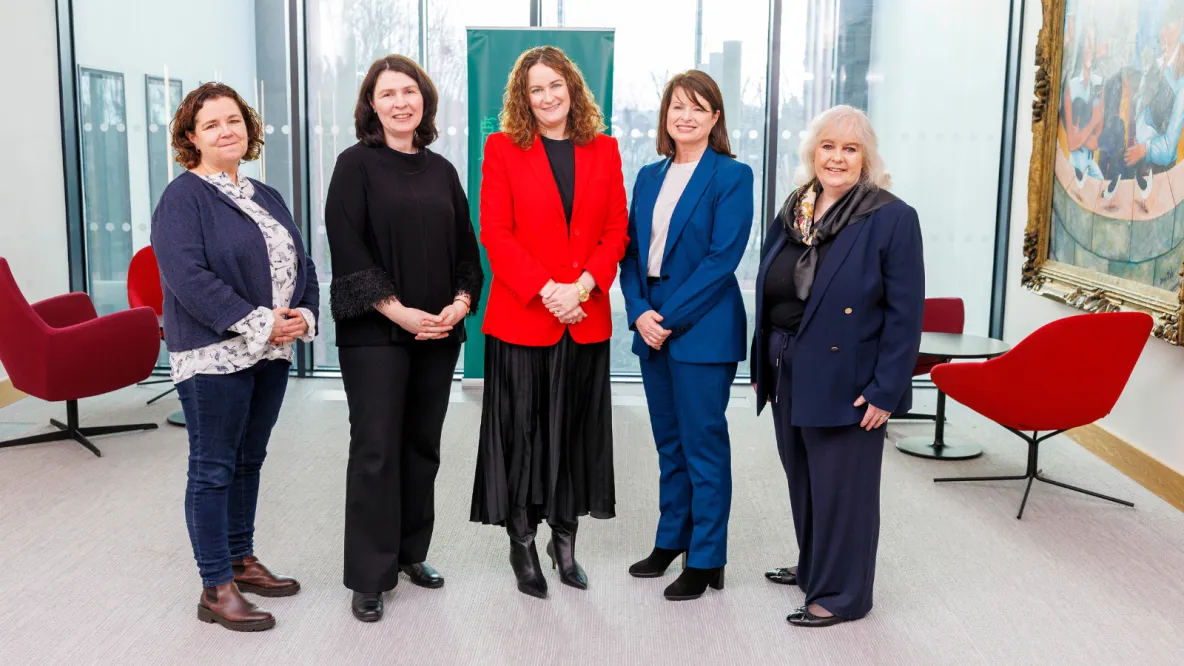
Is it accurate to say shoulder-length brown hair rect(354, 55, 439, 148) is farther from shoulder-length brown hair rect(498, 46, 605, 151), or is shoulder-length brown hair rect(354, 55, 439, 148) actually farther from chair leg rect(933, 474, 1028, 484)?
chair leg rect(933, 474, 1028, 484)

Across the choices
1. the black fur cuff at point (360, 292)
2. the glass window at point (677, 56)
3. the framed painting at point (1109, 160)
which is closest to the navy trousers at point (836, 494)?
the black fur cuff at point (360, 292)

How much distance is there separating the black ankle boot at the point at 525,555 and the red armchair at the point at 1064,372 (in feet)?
7.05

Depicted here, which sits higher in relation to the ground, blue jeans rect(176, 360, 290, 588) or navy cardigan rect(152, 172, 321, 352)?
navy cardigan rect(152, 172, 321, 352)

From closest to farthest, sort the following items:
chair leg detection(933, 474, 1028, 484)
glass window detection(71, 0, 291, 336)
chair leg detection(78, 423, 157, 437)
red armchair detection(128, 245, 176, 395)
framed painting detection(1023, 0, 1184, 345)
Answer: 1. framed painting detection(1023, 0, 1184, 345)
2. chair leg detection(933, 474, 1028, 484)
3. chair leg detection(78, 423, 157, 437)
4. red armchair detection(128, 245, 176, 395)
5. glass window detection(71, 0, 291, 336)

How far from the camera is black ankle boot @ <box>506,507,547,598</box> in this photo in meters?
3.30

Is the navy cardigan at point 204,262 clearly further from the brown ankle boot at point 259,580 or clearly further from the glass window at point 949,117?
the glass window at point 949,117

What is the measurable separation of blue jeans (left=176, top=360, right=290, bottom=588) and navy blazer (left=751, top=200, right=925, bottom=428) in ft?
5.30

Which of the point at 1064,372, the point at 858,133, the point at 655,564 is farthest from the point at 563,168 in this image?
the point at 1064,372

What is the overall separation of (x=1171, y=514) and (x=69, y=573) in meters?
4.39

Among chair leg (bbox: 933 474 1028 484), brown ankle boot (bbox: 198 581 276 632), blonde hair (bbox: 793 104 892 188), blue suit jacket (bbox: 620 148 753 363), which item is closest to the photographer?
blonde hair (bbox: 793 104 892 188)

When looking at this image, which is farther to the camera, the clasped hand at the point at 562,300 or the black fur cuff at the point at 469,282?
the black fur cuff at the point at 469,282

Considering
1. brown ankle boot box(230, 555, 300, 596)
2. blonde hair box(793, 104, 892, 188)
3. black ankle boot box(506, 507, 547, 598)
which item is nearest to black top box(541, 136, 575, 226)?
blonde hair box(793, 104, 892, 188)

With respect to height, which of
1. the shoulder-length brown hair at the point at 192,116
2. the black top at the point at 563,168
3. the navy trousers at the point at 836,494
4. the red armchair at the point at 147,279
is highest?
the shoulder-length brown hair at the point at 192,116

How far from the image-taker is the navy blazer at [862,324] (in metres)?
2.87
